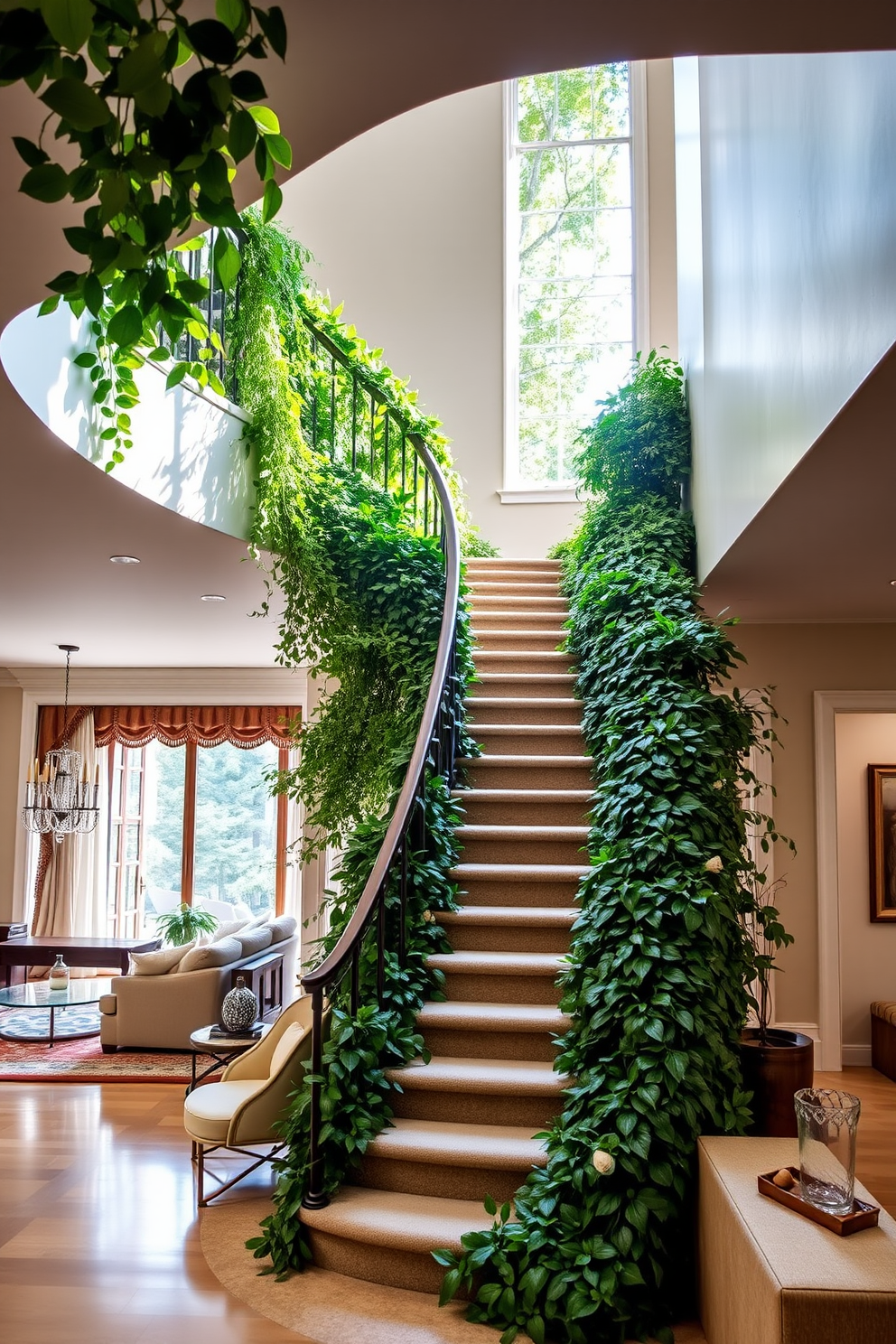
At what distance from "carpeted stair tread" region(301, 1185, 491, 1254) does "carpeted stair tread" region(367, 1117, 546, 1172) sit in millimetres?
129

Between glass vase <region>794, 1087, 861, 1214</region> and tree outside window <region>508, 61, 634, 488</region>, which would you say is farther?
tree outside window <region>508, 61, 634, 488</region>

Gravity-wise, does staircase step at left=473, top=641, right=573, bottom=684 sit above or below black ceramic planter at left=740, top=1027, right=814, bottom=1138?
above

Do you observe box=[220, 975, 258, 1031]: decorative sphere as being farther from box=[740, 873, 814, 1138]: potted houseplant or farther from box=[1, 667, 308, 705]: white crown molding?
box=[1, 667, 308, 705]: white crown molding

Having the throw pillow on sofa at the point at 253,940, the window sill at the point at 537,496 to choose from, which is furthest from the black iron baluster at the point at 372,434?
the throw pillow on sofa at the point at 253,940

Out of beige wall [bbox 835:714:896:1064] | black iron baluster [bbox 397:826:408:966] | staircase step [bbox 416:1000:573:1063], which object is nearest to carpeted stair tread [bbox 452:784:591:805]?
black iron baluster [bbox 397:826:408:966]

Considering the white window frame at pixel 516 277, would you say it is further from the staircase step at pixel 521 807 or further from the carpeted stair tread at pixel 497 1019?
the carpeted stair tread at pixel 497 1019

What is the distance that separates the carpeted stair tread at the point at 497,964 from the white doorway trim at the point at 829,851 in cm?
278

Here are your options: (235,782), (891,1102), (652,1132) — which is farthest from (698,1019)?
(235,782)

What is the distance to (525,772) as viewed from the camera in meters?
5.48

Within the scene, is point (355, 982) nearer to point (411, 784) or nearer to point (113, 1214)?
point (411, 784)

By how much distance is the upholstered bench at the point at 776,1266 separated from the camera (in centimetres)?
234

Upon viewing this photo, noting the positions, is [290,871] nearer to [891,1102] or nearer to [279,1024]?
[279,1024]

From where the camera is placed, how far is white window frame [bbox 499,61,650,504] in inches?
→ 369

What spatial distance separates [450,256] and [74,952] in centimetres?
709
